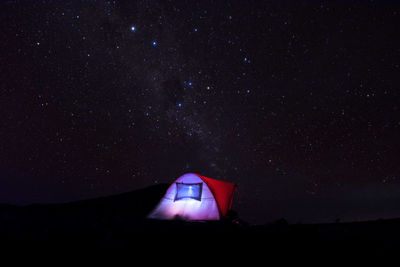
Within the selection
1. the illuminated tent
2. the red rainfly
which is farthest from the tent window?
the red rainfly

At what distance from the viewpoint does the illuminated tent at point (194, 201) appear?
29.0ft

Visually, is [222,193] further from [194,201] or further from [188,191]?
Answer: [188,191]

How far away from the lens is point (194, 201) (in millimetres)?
9227

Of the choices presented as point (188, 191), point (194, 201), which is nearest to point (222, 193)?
point (194, 201)

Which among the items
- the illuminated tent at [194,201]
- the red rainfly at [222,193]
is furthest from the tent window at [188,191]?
the red rainfly at [222,193]

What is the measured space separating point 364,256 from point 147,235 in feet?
13.1

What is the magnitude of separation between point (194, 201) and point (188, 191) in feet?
1.68

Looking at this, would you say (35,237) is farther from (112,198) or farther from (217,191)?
(112,198)

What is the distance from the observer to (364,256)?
365 centimetres

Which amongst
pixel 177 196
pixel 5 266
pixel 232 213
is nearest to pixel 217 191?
pixel 232 213

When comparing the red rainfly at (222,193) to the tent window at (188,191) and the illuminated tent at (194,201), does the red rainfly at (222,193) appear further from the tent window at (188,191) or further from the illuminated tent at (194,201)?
the tent window at (188,191)

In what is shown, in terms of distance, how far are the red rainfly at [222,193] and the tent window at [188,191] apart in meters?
0.45

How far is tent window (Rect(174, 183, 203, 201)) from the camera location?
30.8 ft

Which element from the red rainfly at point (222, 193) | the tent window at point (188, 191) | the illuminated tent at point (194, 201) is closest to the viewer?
the illuminated tent at point (194, 201)
